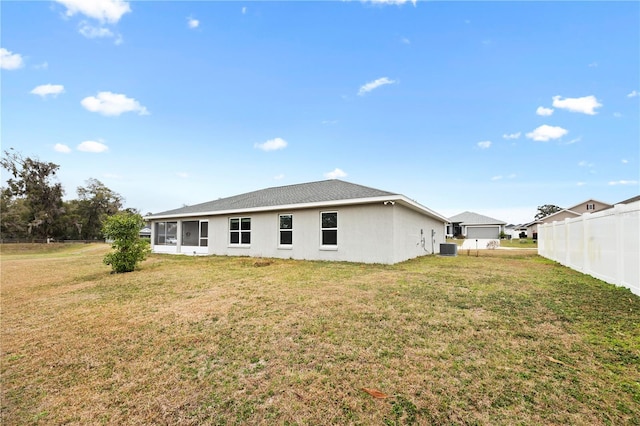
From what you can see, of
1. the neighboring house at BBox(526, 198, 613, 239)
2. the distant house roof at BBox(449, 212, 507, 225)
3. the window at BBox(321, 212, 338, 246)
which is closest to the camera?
the window at BBox(321, 212, 338, 246)

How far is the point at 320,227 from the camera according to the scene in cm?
1216

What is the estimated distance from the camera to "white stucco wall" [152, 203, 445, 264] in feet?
35.5

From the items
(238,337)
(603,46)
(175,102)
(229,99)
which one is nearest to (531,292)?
(238,337)

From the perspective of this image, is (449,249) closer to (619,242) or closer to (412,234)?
(412,234)

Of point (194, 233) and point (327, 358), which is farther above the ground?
point (194, 233)

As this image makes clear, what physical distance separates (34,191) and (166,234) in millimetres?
34783

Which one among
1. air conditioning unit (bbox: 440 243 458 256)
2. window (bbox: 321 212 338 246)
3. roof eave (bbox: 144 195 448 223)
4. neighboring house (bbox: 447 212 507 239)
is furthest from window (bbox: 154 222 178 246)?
neighboring house (bbox: 447 212 507 239)

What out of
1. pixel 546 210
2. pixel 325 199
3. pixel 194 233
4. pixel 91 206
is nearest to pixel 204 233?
pixel 194 233

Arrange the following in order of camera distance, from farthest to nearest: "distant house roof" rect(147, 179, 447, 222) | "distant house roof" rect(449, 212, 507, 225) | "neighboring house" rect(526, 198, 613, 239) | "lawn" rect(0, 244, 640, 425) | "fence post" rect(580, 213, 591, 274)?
1. "distant house roof" rect(449, 212, 507, 225)
2. "neighboring house" rect(526, 198, 613, 239)
3. "distant house roof" rect(147, 179, 447, 222)
4. "fence post" rect(580, 213, 591, 274)
5. "lawn" rect(0, 244, 640, 425)

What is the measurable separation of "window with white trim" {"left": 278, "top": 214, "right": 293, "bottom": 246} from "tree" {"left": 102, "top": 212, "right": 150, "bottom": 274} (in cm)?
563

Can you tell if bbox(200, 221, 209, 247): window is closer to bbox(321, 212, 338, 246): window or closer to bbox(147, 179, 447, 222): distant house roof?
bbox(147, 179, 447, 222): distant house roof

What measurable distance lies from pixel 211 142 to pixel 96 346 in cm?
1455

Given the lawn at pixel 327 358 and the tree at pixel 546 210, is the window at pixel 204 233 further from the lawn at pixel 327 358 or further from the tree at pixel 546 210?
the tree at pixel 546 210

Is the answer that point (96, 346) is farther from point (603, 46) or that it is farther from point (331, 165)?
point (331, 165)
